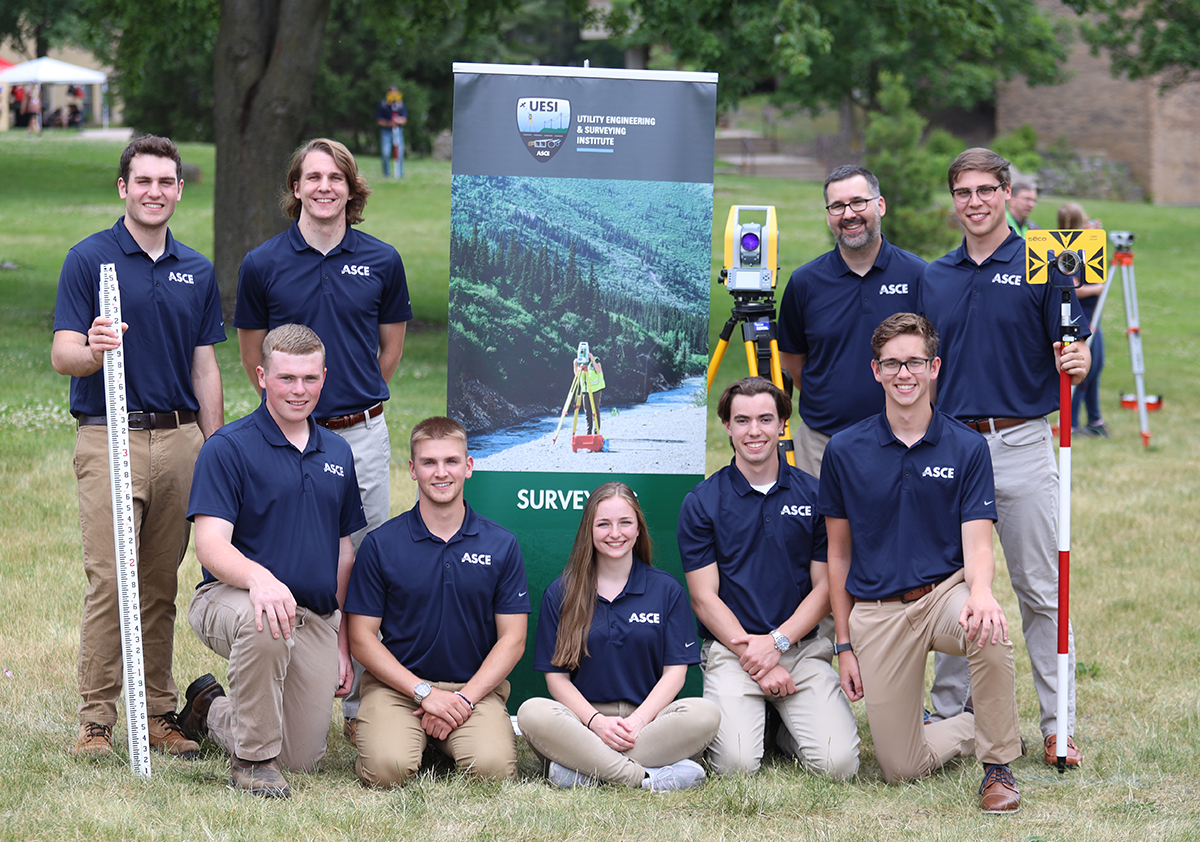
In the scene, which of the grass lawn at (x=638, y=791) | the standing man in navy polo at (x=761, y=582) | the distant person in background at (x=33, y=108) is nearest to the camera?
the grass lawn at (x=638, y=791)

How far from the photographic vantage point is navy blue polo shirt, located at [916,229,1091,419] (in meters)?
4.76

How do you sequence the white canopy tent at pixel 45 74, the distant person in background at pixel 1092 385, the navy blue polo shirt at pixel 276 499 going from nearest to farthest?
the navy blue polo shirt at pixel 276 499 < the distant person in background at pixel 1092 385 < the white canopy tent at pixel 45 74

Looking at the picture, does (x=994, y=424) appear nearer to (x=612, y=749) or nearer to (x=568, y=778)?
(x=612, y=749)

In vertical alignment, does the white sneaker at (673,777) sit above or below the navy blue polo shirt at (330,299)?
below

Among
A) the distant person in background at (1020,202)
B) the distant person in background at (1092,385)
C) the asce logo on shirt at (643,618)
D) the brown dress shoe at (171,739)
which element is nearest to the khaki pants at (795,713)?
the asce logo on shirt at (643,618)

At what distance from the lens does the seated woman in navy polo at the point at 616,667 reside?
4434 millimetres

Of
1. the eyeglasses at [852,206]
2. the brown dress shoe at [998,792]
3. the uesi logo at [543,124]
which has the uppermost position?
the uesi logo at [543,124]

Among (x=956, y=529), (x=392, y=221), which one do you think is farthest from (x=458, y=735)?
(x=392, y=221)

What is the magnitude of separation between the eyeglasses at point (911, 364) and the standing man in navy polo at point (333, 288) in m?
1.88

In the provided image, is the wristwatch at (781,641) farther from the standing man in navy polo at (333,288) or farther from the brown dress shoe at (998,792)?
the standing man in navy polo at (333,288)

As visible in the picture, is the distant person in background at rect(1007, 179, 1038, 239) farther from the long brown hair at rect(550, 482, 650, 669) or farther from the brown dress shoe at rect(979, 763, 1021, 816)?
the brown dress shoe at rect(979, 763, 1021, 816)

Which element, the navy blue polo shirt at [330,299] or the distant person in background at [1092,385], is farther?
the distant person in background at [1092,385]

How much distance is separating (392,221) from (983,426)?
58.2ft

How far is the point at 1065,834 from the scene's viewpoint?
398 cm
